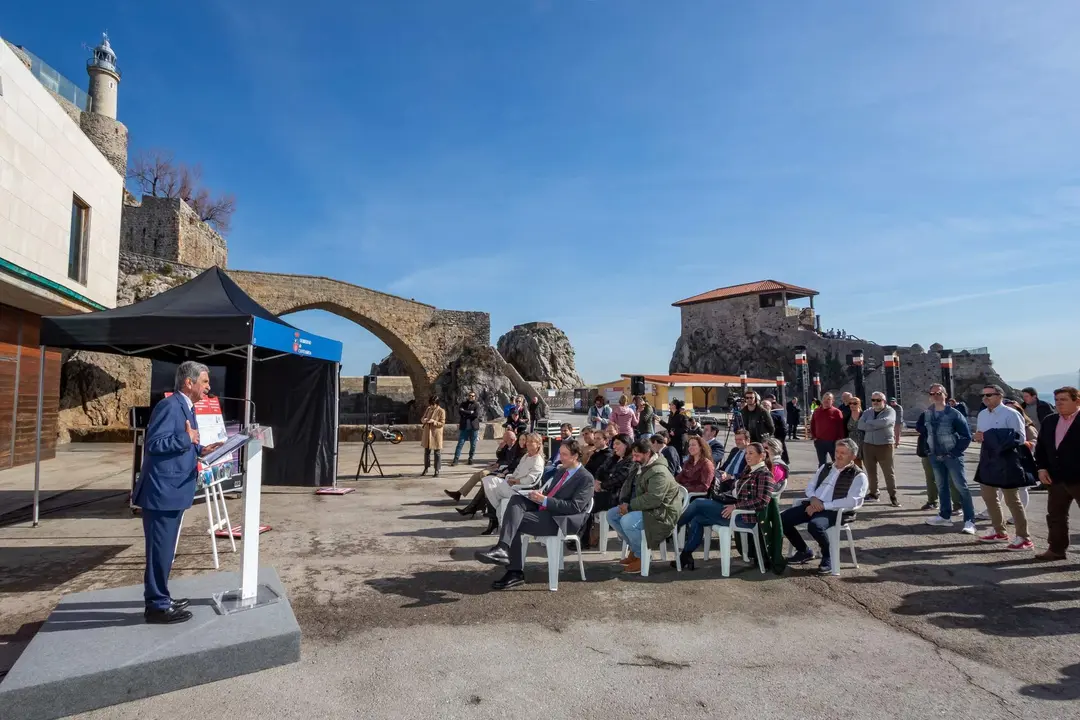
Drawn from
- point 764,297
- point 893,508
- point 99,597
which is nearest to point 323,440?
point 99,597

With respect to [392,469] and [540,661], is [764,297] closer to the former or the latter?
[392,469]

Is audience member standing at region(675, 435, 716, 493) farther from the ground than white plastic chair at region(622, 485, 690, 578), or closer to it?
farther from the ground

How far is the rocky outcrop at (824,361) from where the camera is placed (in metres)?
42.3

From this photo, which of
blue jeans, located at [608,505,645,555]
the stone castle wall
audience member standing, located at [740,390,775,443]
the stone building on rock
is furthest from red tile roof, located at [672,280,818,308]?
blue jeans, located at [608,505,645,555]

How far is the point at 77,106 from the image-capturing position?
2592 centimetres

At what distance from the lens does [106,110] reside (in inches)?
1359

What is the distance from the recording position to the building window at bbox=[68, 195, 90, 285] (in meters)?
12.3

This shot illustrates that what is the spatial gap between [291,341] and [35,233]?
7923 mm

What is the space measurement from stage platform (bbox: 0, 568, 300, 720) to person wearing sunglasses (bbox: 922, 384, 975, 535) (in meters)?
6.17

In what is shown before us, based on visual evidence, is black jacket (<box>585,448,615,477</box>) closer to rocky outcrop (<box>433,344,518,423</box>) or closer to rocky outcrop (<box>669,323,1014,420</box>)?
rocky outcrop (<box>433,344,518,423</box>)

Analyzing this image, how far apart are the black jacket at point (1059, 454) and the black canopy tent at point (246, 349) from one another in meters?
6.46

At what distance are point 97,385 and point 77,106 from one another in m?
16.4

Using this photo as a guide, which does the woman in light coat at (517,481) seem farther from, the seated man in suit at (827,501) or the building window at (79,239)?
the building window at (79,239)

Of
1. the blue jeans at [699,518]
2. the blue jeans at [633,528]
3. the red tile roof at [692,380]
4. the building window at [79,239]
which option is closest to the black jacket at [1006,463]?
the blue jeans at [699,518]
